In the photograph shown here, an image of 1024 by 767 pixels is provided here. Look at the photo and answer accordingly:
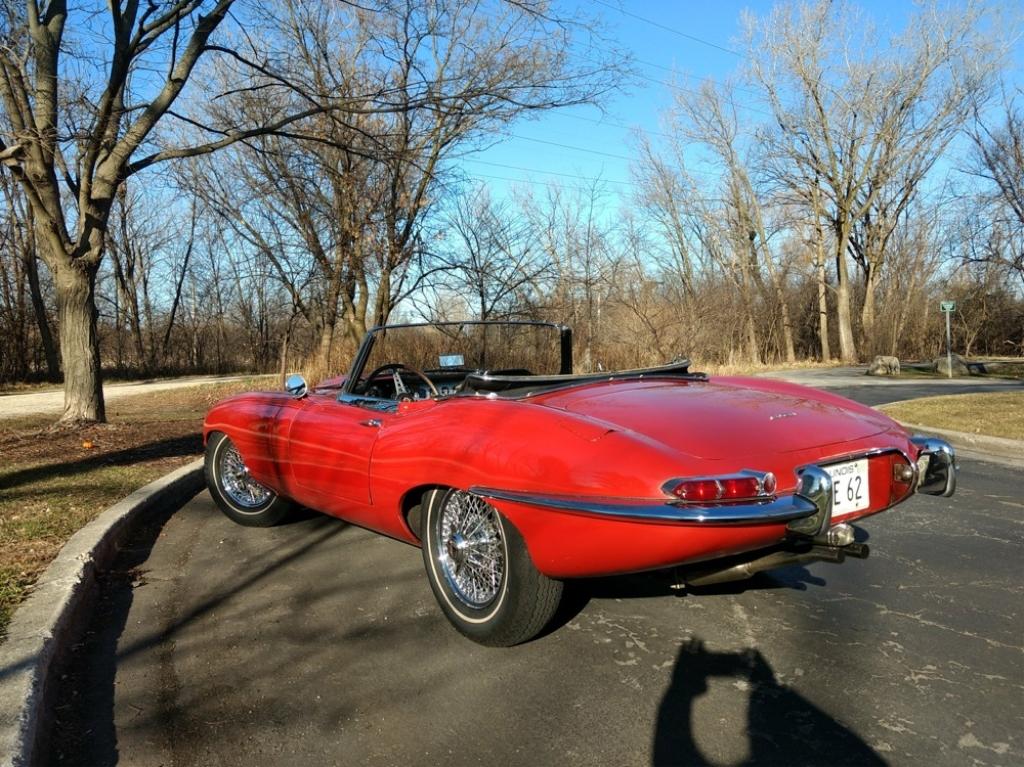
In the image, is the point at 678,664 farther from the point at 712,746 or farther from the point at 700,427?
the point at 700,427

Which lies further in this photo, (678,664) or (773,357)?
(773,357)

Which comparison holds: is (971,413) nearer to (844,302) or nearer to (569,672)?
(569,672)

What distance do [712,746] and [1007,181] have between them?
27.5 m

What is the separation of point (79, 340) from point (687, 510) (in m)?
9.00

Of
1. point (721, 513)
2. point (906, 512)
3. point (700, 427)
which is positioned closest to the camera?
point (721, 513)

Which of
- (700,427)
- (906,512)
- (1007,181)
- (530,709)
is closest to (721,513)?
(700,427)

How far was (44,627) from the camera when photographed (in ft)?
9.77

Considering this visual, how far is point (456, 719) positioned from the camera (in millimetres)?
2461

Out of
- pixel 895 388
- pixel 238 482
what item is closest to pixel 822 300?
pixel 895 388

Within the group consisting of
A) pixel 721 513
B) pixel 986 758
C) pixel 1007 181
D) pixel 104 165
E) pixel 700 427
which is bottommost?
pixel 986 758

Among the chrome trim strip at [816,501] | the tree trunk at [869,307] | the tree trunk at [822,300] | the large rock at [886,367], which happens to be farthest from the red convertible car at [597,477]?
the tree trunk at [869,307]

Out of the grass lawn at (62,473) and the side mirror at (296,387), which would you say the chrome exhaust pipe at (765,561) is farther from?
the grass lawn at (62,473)

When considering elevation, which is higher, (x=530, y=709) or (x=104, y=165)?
(x=104, y=165)

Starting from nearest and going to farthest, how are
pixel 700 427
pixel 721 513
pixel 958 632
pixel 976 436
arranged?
pixel 721 513, pixel 700 427, pixel 958 632, pixel 976 436
